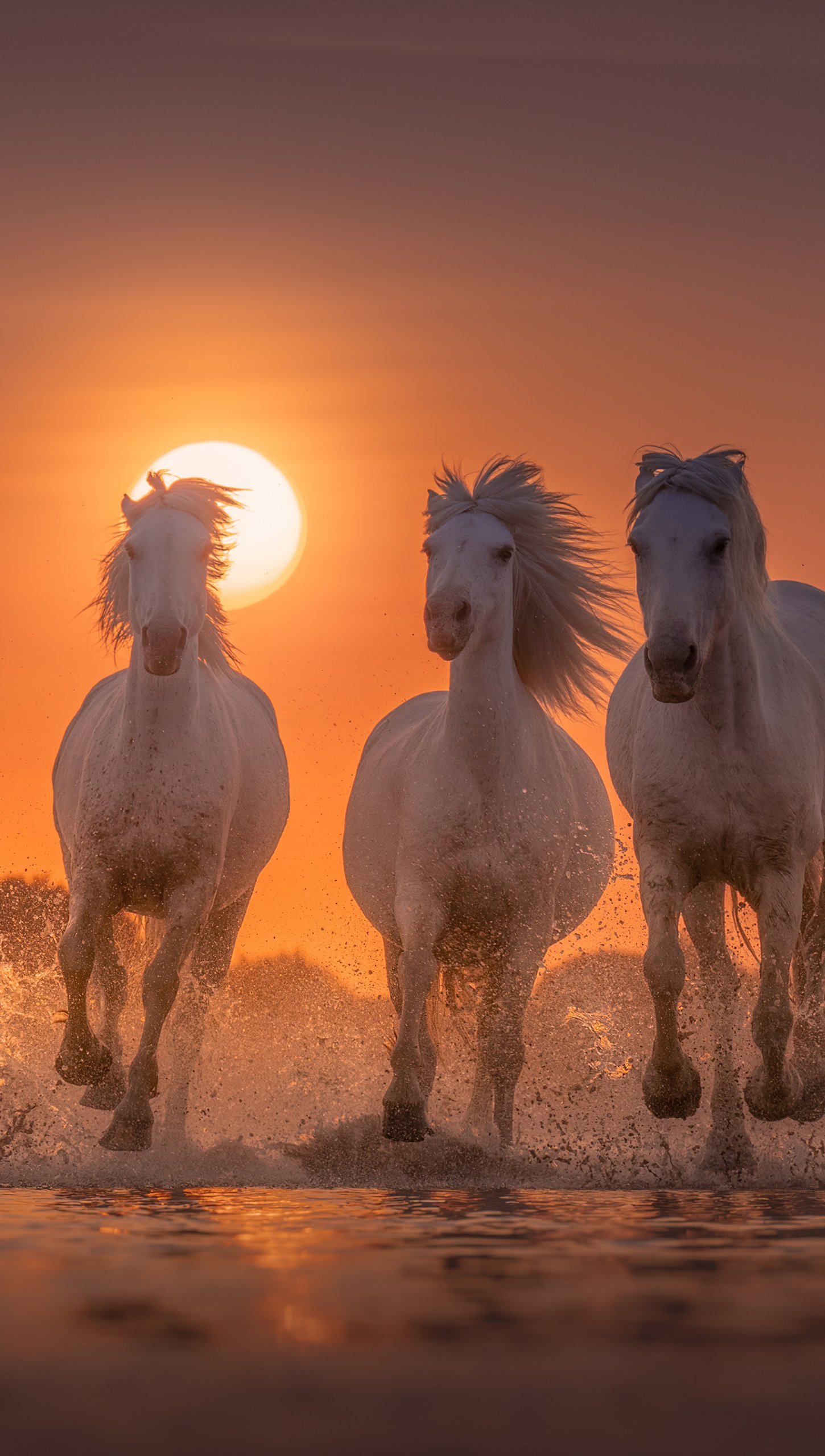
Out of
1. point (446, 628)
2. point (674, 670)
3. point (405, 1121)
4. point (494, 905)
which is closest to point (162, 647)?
point (446, 628)

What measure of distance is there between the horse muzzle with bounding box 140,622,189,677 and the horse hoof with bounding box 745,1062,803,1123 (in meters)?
3.02

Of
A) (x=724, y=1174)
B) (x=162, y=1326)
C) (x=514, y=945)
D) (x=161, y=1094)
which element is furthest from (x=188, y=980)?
(x=162, y=1326)

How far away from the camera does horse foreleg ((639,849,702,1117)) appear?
5699mm

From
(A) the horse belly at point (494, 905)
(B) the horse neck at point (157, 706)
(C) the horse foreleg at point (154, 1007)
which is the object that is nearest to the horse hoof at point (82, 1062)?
(C) the horse foreleg at point (154, 1007)

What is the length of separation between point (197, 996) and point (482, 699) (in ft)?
9.48

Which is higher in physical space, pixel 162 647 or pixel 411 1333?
pixel 162 647

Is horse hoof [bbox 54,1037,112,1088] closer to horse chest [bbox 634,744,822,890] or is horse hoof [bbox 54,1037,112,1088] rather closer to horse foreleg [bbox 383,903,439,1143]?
horse foreleg [bbox 383,903,439,1143]

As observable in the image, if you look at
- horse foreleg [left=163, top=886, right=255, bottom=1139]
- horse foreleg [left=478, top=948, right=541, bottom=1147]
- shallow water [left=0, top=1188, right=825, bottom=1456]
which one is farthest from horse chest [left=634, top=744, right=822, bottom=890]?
horse foreleg [left=163, top=886, right=255, bottom=1139]

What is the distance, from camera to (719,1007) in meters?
7.09

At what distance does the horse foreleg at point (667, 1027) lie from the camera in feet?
18.7

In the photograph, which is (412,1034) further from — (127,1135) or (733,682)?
(733,682)

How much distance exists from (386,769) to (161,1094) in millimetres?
2286

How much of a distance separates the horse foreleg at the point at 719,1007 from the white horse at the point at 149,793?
2318mm

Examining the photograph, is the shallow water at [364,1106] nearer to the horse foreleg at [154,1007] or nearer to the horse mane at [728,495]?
the horse foreleg at [154,1007]
